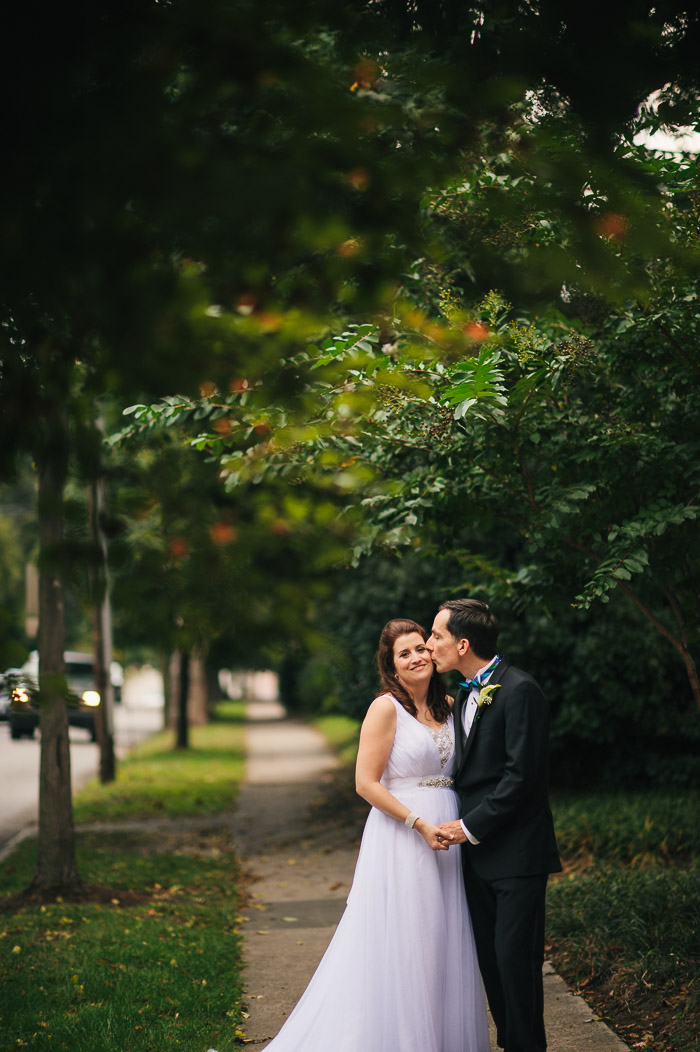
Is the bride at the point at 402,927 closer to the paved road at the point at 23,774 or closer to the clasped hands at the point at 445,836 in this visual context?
the clasped hands at the point at 445,836

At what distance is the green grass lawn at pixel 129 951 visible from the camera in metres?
4.72

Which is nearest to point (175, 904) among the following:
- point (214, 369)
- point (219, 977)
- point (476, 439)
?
point (219, 977)

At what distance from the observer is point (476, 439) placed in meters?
5.02

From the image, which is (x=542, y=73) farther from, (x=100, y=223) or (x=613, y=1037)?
(x=613, y=1037)

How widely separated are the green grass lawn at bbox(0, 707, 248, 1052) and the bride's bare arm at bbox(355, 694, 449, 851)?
1461mm

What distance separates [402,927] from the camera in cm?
416

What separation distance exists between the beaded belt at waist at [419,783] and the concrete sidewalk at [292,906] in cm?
106

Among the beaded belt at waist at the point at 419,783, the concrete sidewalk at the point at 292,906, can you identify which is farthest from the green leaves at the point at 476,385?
the concrete sidewalk at the point at 292,906

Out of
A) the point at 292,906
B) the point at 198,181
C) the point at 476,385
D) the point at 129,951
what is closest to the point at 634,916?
the point at 292,906

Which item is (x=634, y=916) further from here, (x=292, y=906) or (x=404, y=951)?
(x=292, y=906)

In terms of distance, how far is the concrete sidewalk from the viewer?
4.90 metres

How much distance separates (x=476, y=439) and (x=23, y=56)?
3516 millimetres

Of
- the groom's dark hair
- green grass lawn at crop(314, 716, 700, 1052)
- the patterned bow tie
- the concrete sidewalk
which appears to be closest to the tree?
the groom's dark hair

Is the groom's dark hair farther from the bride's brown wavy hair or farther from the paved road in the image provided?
the paved road
